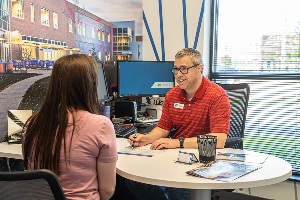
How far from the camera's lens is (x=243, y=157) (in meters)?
1.90

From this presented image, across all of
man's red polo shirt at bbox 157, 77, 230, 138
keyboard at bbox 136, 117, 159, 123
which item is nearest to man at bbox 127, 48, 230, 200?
man's red polo shirt at bbox 157, 77, 230, 138

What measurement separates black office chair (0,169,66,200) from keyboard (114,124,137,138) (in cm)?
138

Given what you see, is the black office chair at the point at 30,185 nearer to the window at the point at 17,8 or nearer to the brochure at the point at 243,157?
the brochure at the point at 243,157

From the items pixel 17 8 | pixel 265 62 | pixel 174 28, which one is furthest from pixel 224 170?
pixel 174 28

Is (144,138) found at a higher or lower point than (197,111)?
lower

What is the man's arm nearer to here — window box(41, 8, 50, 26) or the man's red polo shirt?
the man's red polo shirt

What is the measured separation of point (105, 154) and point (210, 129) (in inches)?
41.9

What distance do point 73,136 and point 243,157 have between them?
934 millimetres

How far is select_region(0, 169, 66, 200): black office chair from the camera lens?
1.03 metres

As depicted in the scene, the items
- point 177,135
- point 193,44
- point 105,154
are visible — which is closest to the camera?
point 105,154

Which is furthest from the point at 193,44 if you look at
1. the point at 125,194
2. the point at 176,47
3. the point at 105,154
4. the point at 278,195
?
the point at 105,154

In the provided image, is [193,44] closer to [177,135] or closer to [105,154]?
[177,135]

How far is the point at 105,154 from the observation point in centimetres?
146

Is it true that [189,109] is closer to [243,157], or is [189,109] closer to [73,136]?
[243,157]
